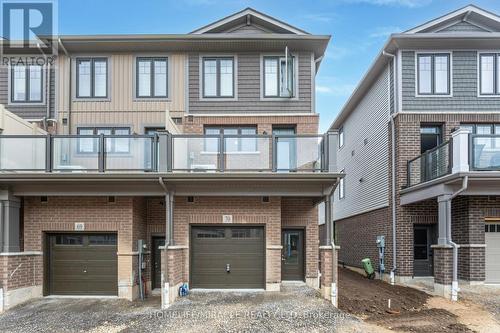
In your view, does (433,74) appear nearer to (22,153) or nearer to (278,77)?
(278,77)

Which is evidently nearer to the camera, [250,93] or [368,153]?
[250,93]

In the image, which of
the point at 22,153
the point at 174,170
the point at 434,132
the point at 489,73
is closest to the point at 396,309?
the point at 434,132

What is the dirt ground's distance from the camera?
8.40 meters

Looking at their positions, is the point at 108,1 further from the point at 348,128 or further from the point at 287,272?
the point at 287,272

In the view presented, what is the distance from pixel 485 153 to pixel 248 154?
21.5 ft

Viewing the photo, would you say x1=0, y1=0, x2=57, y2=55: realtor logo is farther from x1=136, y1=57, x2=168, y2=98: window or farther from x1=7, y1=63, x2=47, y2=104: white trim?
x1=136, y1=57, x2=168, y2=98: window

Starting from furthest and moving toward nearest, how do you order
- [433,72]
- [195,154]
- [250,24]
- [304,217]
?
1. [433,72]
2. [250,24]
3. [304,217]
4. [195,154]

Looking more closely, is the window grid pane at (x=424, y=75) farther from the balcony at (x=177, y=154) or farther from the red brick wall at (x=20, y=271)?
the red brick wall at (x=20, y=271)

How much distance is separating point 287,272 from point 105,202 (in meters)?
5.76

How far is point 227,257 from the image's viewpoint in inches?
429

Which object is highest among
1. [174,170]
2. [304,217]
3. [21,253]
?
[174,170]

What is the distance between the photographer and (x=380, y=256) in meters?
14.0

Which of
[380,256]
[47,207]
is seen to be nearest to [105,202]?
[47,207]

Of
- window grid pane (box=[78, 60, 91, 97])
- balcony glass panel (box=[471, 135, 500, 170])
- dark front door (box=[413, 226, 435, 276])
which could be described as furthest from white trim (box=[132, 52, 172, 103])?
dark front door (box=[413, 226, 435, 276])
